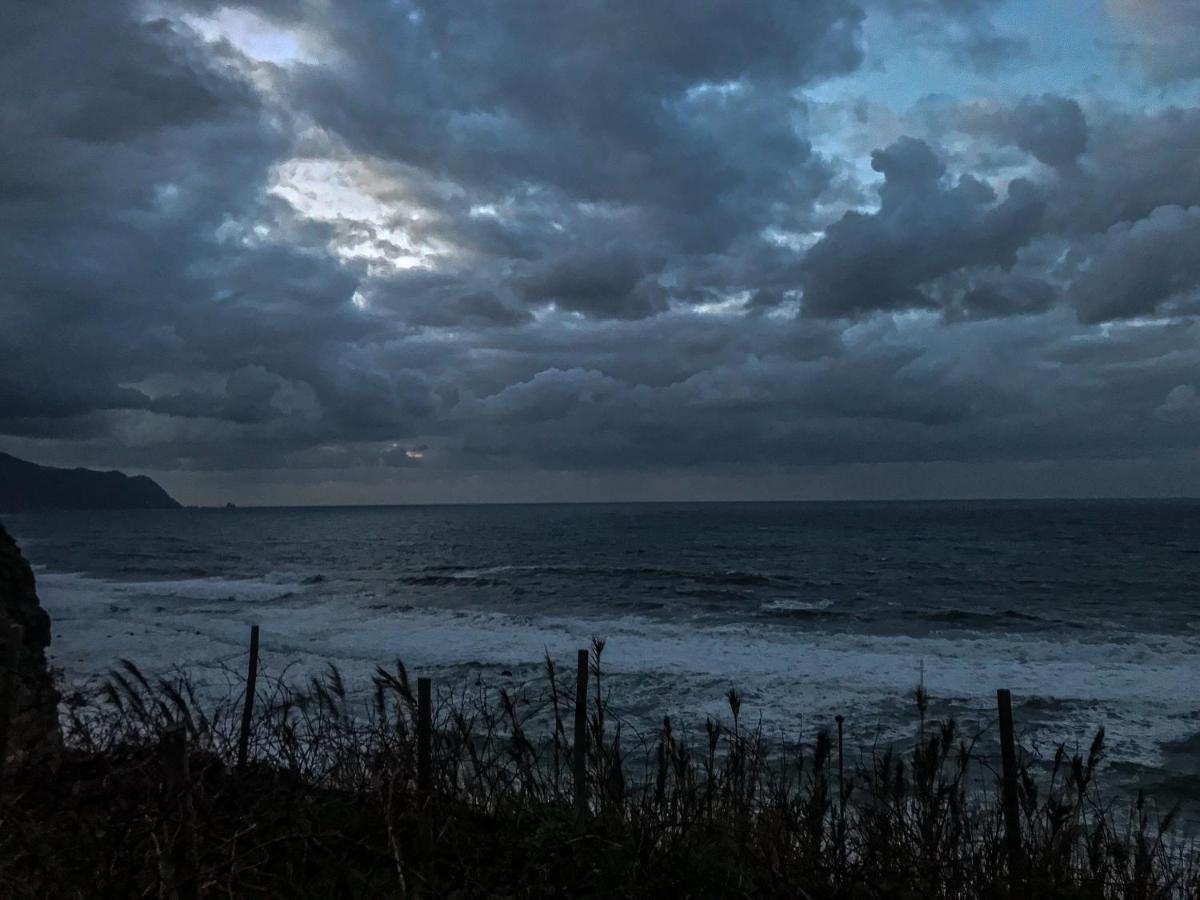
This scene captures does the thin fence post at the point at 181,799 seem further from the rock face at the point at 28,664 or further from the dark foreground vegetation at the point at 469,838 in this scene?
the rock face at the point at 28,664

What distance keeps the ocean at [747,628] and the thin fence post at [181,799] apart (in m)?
2.27

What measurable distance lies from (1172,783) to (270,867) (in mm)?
11194

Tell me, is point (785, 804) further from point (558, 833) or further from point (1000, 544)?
point (1000, 544)

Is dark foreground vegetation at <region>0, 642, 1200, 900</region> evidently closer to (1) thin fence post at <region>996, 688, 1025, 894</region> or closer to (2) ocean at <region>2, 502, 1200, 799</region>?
(1) thin fence post at <region>996, 688, 1025, 894</region>

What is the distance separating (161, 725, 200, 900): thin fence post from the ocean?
89.2 inches

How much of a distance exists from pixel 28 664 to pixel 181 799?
7.64 metres

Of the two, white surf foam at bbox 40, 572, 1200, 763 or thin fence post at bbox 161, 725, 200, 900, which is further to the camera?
white surf foam at bbox 40, 572, 1200, 763

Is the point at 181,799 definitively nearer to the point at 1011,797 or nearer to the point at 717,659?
the point at 1011,797

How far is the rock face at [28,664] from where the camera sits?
7203mm

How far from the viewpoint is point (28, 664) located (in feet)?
31.3

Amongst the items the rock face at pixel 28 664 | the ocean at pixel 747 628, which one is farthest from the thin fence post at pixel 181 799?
the ocean at pixel 747 628

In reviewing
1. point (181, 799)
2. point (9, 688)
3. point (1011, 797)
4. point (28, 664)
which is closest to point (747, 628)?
point (28, 664)

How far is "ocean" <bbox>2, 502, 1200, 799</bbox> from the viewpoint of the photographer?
14.6 m

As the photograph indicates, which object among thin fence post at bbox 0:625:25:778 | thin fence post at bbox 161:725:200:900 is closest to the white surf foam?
thin fence post at bbox 161:725:200:900
